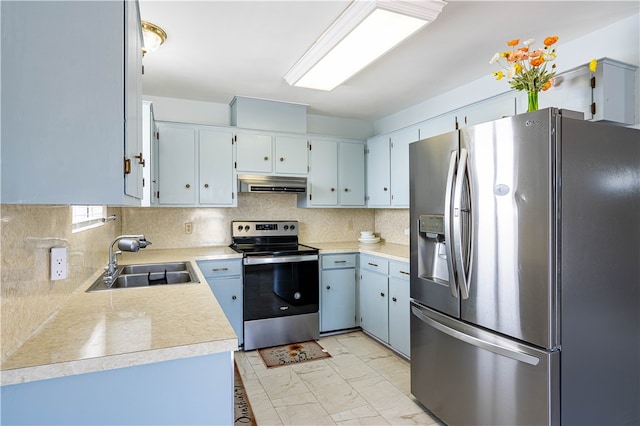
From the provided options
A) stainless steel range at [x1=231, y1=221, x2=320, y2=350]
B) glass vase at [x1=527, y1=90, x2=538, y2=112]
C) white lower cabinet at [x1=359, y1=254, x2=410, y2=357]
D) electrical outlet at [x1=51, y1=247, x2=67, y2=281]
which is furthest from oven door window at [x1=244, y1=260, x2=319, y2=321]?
glass vase at [x1=527, y1=90, x2=538, y2=112]

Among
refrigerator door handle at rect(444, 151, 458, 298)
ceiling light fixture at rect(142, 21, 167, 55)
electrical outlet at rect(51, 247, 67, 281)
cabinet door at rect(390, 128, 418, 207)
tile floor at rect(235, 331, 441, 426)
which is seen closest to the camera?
electrical outlet at rect(51, 247, 67, 281)

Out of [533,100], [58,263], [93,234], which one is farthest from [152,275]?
[533,100]

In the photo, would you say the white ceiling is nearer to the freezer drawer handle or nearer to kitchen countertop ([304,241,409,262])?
kitchen countertop ([304,241,409,262])

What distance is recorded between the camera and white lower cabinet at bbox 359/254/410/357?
3.15m

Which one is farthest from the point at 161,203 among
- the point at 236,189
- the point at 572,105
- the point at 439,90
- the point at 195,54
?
the point at 572,105

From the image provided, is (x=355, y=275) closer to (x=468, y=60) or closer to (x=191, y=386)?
(x=468, y=60)

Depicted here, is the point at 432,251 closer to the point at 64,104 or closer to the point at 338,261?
the point at 338,261

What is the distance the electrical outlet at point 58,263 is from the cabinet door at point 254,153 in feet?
7.64

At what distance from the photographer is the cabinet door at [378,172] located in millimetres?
3896

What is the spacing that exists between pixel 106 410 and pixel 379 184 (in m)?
3.34

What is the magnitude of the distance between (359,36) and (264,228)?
2384mm

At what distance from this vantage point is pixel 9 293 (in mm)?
1065

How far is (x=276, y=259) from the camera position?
11.5ft

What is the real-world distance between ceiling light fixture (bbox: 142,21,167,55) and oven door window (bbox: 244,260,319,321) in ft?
6.37
